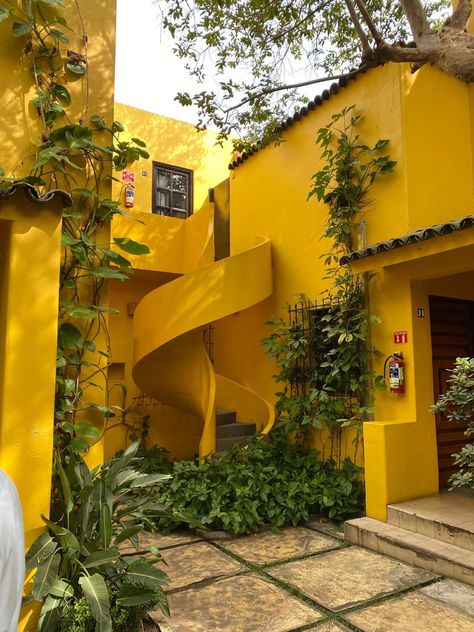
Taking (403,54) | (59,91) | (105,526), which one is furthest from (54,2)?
(105,526)

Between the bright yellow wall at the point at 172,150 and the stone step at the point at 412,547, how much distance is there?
22.5ft

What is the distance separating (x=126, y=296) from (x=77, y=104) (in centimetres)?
520

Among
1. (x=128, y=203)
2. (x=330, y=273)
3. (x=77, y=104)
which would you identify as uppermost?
(x=128, y=203)

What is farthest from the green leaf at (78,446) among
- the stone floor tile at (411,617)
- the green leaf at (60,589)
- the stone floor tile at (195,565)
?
the stone floor tile at (411,617)

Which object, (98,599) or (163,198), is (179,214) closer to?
(163,198)

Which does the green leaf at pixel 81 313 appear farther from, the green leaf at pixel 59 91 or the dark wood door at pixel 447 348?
the dark wood door at pixel 447 348

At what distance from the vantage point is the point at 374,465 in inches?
177

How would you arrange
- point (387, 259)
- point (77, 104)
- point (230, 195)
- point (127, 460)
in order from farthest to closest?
point (230, 195)
point (387, 259)
point (77, 104)
point (127, 460)

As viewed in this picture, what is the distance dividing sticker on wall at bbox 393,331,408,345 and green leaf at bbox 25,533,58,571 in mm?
3636

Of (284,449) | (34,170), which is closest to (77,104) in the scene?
(34,170)

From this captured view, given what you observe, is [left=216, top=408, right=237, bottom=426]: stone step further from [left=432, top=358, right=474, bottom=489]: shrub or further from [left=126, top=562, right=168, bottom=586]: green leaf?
[left=432, top=358, right=474, bottom=489]: shrub

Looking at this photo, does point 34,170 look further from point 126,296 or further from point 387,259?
point 126,296

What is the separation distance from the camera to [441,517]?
4004mm

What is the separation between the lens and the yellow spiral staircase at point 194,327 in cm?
592
